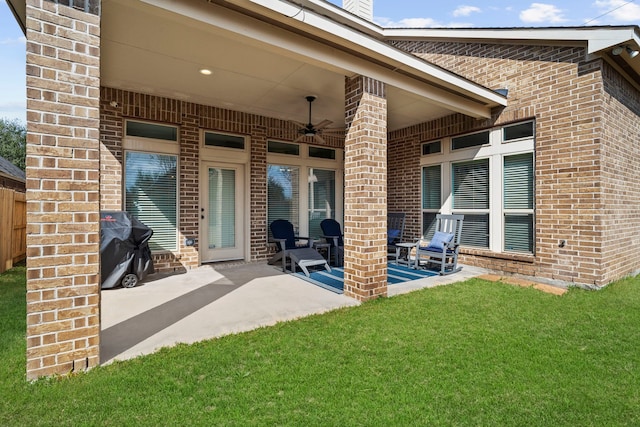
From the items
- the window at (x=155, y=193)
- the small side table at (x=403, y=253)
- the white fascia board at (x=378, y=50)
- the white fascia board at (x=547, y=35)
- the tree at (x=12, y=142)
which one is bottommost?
the small side table at (x=403, y=253)

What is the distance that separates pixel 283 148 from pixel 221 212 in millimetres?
1912

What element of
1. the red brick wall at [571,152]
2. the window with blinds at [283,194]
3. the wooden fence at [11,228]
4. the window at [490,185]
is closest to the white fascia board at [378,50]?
the red brick wall at [571,152]

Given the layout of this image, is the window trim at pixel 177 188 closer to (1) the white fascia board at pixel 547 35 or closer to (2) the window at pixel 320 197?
(2) the window at pixel 320 197

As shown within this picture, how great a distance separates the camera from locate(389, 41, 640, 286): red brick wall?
461 cm

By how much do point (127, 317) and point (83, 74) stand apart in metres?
2.30

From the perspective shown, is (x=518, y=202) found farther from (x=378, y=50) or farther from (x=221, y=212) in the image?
(x=221, y=212)

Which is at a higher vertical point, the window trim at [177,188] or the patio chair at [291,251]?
the window trim at [177,188]

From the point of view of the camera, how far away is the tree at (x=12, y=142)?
92.4ft

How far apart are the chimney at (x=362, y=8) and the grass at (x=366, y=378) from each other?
690 cm

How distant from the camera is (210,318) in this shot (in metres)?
3.33

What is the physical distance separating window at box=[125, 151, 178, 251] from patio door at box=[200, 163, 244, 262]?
54 centimetres

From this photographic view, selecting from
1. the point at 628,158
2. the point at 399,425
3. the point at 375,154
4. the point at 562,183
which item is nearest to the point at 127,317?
the point at 399,425

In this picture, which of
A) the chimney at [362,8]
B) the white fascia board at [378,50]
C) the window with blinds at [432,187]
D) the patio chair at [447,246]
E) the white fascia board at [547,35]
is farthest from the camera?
the chimney at [362,8]

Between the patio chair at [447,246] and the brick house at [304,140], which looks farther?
the patio chair at [447,246]
